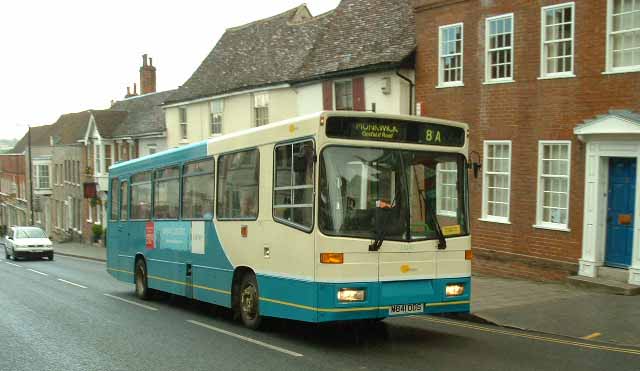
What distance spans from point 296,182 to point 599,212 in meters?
8.73

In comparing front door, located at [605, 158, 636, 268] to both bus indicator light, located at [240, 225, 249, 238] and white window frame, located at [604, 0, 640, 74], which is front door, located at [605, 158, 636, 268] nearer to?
white window frame, located at [604, 0, 640, 74]

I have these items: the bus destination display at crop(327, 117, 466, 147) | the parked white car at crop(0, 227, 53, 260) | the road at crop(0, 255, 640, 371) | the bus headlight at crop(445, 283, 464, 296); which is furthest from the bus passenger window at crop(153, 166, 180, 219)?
the parked white car at crop(0, 227, 53, 260)

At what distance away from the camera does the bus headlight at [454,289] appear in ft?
32.0

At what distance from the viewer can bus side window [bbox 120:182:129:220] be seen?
54.2ft

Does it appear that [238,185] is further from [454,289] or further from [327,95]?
[327,95]

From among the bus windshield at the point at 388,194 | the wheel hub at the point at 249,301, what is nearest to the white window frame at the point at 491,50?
the bus windshield at the point at 388,194

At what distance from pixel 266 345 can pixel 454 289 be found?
2.71 metres

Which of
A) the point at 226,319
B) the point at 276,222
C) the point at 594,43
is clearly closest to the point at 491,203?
the point at 594,43

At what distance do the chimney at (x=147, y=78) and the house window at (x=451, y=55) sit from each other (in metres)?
38.7

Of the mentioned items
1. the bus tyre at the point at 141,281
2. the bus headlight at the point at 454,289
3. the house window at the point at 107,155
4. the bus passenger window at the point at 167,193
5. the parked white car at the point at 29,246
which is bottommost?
the parked white car at the point at 29,246

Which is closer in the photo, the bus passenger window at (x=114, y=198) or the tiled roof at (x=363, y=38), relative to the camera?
the bus passenger window at (x=114, y=198)

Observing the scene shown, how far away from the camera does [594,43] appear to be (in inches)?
611

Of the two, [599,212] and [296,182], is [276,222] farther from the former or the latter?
[599,212]

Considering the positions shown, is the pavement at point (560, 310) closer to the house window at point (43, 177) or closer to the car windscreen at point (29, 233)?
the car windscreen at point (29, 233)
